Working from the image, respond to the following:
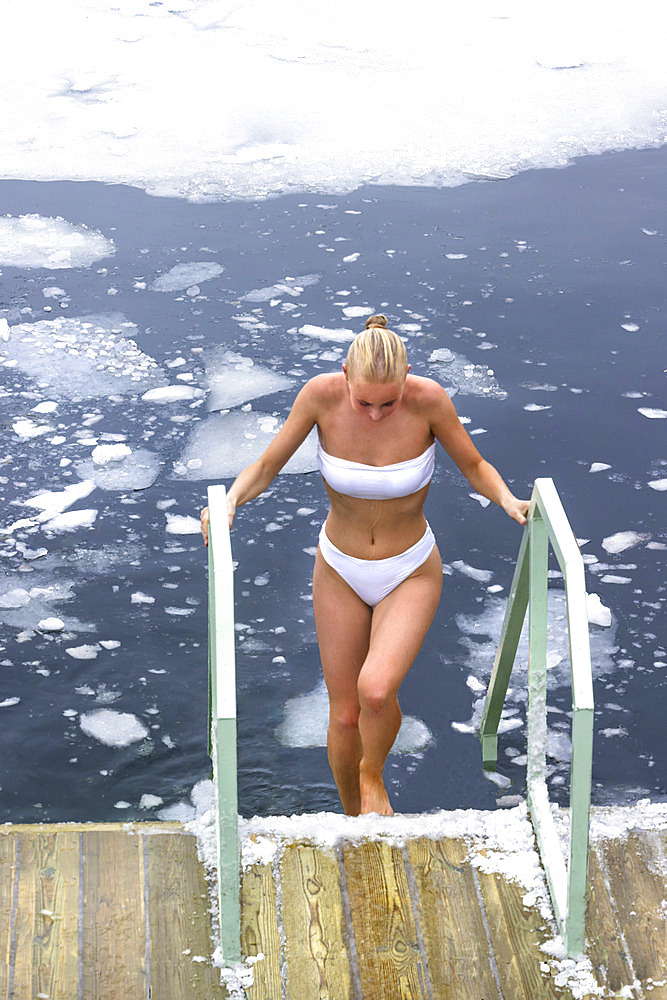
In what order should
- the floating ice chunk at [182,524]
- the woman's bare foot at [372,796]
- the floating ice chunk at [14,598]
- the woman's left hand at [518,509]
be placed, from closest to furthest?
the woman's left hand at [518,509] → the woman's bare foot at [372,796] → the floating ice chunk at [14,598] → the floating ice chunk at [182,524]

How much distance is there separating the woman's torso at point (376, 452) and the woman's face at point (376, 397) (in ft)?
0.34

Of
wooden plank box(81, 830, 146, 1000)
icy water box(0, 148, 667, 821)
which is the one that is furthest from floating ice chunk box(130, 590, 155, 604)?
wooden plank box(81, 830, 146, 1000)

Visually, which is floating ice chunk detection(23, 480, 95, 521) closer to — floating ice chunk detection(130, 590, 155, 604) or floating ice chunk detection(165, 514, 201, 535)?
floating ice chunk detection(165, 514, 201, 535)

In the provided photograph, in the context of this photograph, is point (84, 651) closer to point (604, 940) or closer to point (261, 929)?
point (261, 929)

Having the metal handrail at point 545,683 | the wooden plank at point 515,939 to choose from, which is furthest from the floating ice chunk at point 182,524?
the wooden plank at point 515,939

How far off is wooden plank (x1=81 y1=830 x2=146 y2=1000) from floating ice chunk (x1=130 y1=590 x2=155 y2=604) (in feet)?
5.94

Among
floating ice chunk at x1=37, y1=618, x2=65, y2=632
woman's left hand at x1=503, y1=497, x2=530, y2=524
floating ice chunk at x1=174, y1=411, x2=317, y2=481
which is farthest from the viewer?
floating ice chunk at x1=174, y1=411, x2=317, y2=481

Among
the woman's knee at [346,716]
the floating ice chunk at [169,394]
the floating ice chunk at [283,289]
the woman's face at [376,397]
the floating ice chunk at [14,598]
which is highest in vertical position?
the woman's face at [376,397]

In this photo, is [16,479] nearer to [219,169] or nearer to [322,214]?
[322,214]

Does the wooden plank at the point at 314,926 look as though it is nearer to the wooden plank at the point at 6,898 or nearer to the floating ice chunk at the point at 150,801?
the wooden plank at the point at 6,898

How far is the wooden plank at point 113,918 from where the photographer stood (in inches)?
103

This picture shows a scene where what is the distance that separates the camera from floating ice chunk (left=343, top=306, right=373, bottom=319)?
22.6 ft

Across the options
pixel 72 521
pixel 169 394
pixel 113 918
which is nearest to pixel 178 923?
pixel 113 918

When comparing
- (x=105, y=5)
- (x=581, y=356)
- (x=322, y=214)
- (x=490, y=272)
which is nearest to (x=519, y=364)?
(x=581, y=356)
